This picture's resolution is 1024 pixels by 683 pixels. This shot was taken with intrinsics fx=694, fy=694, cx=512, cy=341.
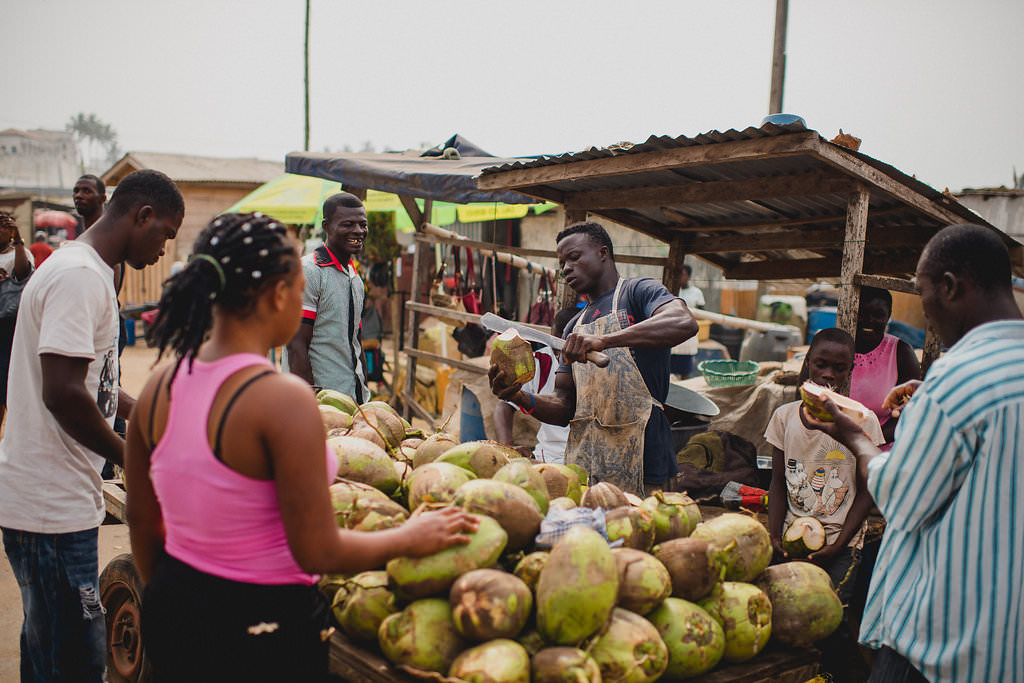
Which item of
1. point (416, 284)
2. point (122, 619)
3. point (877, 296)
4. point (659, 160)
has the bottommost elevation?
point (122, 619)

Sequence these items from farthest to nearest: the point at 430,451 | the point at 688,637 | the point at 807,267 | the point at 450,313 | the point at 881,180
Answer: the point at 450,313, the point at 807,267, the point at 881,180, the point at 430,451, the point at 688,637

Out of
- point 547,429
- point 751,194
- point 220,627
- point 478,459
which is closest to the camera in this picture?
point 220,627

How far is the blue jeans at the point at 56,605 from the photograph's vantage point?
2.26 metres

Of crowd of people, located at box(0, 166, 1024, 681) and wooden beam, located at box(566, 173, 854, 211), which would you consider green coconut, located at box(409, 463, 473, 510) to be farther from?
wooden beam, located at box(566, 173, 854, 211)

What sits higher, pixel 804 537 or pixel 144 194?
pixel 144 194

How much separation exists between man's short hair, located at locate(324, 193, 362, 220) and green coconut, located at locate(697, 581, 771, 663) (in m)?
3.37

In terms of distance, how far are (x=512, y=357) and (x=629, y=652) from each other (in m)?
1.59

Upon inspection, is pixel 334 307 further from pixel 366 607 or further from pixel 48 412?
pixel 366 607

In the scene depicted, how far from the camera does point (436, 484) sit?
2160 mm

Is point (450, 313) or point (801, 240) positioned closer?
point (801, 240)

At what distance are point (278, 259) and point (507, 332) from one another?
1.79 metres

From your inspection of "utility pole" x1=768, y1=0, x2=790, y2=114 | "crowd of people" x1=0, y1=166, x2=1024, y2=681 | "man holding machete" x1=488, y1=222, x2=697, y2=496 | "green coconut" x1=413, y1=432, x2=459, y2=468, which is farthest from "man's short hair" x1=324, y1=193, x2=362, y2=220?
"utility pole" x1=768, y1=0, x2=790, y2=114

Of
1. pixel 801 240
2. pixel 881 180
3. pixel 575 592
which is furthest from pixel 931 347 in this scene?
pixel 575 592

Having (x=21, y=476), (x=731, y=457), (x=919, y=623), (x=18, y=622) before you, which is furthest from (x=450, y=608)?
(x=731, y=457)
